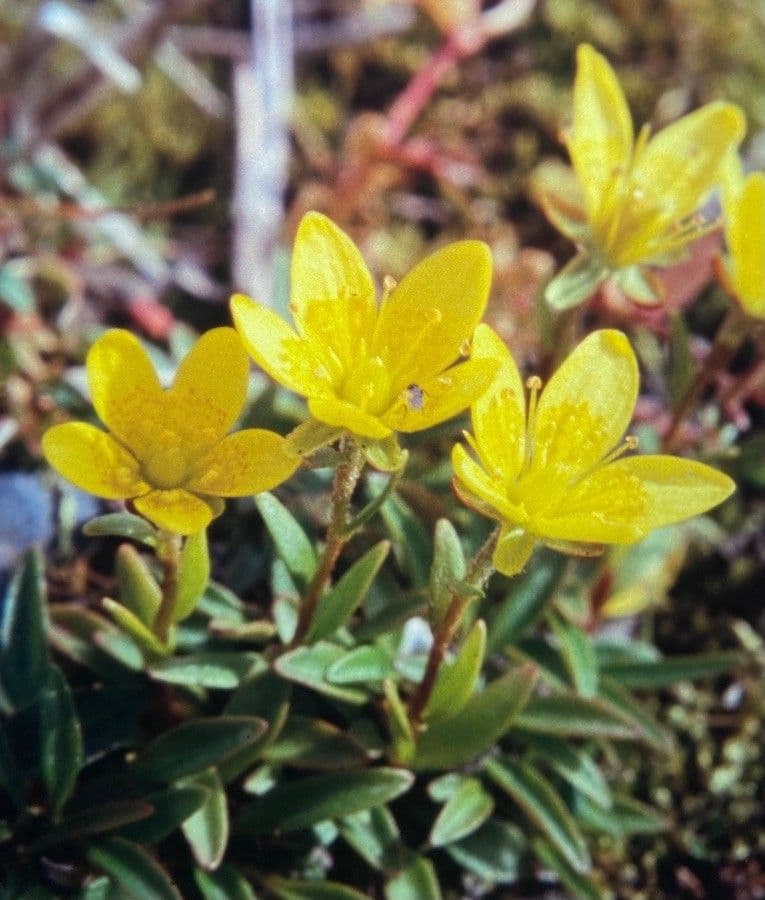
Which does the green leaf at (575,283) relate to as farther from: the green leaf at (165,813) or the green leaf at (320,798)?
the green leaf at (165,813)

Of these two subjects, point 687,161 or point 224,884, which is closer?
point 224,884

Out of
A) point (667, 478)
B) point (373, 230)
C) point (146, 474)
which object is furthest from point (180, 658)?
point (373, 230)

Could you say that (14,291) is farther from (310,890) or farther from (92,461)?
(310,890)

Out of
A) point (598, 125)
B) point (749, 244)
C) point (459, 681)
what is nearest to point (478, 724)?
point (459, 681)

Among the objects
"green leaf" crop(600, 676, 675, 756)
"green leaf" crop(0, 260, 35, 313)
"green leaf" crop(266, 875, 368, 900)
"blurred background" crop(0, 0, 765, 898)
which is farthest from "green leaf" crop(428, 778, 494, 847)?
"green leaf" crop(0, 260, 35, 313)

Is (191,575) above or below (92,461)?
below

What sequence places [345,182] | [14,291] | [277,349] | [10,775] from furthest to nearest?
[345,182]
[14,291]
[10,775]
[277,349]
